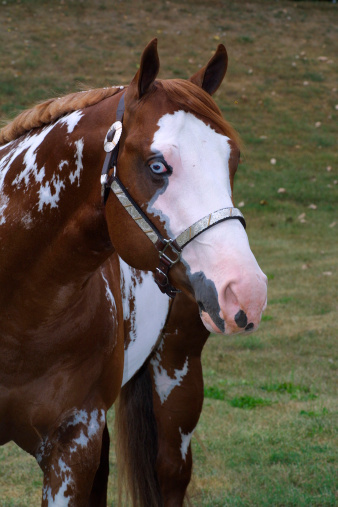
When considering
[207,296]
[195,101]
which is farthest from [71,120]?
[207,296]

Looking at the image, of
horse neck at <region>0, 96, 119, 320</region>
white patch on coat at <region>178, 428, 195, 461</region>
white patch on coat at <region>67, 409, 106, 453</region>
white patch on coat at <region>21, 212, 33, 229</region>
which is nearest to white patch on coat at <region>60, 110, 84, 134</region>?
horse neck at <region>0, 96, 119, 320</region>

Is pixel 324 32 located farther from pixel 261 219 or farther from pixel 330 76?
pixel 261 219

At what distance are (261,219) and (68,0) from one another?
12.6 m

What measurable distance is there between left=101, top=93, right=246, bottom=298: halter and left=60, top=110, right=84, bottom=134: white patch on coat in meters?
0.20

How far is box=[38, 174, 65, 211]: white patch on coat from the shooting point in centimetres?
223

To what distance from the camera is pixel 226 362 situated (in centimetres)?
645

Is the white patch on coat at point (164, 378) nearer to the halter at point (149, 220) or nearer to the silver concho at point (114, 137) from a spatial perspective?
the halter at point (149, 220)

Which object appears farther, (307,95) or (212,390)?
(307,95)

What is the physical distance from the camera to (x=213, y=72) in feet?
7.73

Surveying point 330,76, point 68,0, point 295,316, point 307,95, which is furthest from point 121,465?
point 68,0

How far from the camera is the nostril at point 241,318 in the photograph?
1.80 metres

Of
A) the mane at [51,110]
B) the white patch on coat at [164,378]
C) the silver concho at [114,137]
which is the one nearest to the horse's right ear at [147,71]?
the silver concho at [114,137]

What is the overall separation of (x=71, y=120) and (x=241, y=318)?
0.93 metres

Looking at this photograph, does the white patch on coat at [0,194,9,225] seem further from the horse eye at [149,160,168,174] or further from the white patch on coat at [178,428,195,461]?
the white patch on coat at [178,428,195,461]
